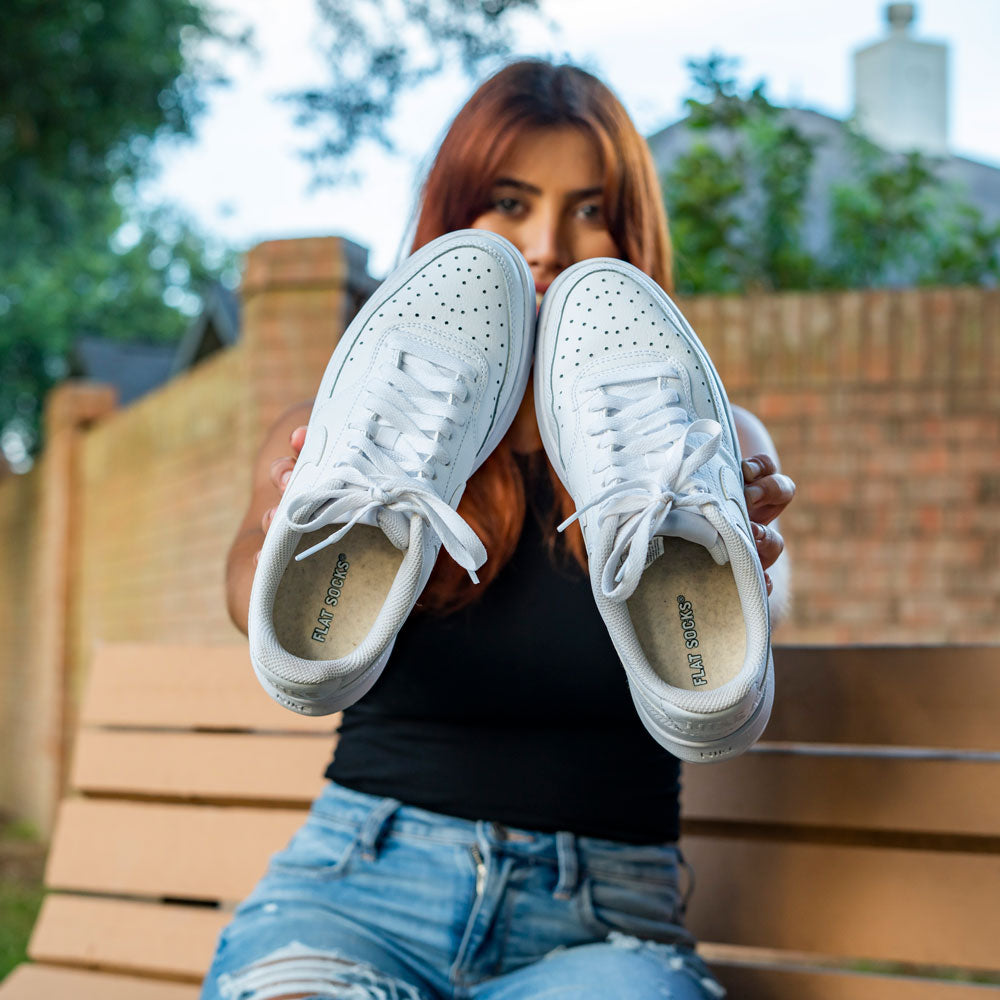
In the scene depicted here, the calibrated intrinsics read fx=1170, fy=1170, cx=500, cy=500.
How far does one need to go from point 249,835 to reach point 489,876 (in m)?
0.81

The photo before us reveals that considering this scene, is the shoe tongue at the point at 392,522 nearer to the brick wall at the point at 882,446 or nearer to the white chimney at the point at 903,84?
the brick wall at the point at 882,446

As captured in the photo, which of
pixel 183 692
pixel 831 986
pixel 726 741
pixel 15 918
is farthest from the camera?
pixel 15 918

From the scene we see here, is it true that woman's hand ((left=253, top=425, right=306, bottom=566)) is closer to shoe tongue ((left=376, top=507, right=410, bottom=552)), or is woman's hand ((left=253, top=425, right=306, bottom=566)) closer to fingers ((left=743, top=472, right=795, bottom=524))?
shoe tongue ((left=376, top=507, right=410, bottom=552))

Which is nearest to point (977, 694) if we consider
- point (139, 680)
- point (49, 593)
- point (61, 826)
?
point (139, 680)

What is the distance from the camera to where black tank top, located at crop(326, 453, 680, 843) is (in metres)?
Answer: 1.40

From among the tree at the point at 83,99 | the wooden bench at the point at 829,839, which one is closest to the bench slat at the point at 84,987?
the wooden bench at the point at 829,839

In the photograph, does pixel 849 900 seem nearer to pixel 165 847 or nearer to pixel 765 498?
pixel 765 498

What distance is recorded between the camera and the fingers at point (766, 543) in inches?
50.7

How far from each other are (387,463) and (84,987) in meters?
1.26

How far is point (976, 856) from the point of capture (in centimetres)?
165

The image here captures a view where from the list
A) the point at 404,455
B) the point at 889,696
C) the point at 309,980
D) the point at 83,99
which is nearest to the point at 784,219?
the point at 889,696

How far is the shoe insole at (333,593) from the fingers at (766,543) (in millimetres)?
395

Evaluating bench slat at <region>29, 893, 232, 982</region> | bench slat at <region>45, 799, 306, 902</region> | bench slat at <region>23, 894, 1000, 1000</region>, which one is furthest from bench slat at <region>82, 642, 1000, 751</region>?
bench slat at <region>29, 893, 232, 982</region>

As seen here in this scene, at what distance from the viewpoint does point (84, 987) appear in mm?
2010
